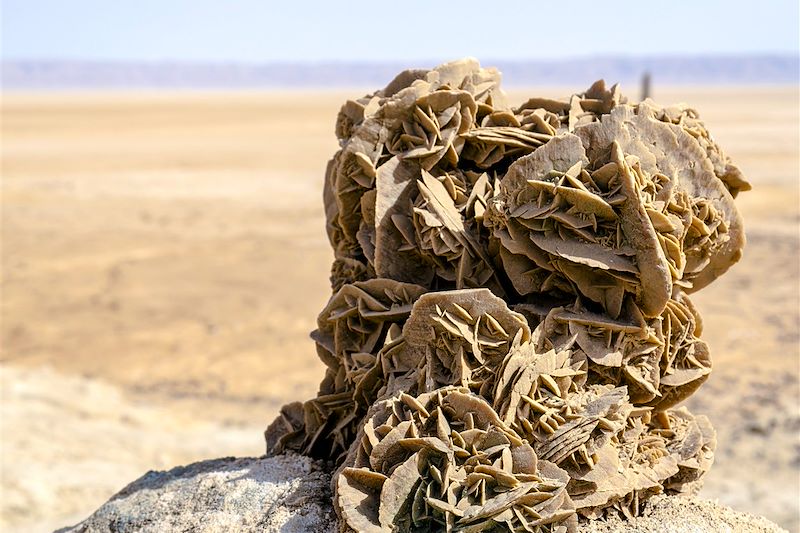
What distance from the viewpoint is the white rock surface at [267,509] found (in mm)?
3916

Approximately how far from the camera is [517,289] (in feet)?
13.1

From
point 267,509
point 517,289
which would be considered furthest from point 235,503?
point 517,289

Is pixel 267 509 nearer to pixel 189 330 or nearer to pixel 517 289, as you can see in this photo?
pixel 517 289

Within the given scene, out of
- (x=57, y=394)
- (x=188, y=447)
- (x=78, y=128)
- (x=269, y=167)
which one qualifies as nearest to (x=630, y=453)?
(x=188, y=447)

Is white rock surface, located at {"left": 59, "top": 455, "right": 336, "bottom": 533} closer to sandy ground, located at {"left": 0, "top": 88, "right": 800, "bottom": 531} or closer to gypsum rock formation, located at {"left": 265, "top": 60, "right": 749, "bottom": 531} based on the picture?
gypsum rock formation, located at {"left": 265, "top": 60, "right": 749, "bottom": 531}

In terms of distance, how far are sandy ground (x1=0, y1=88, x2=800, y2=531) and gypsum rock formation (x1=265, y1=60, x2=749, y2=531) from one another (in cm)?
324

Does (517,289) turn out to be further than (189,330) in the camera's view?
No

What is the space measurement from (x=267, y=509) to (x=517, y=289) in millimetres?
1452

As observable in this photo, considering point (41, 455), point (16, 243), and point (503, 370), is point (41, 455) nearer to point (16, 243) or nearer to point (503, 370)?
point (503, 370)

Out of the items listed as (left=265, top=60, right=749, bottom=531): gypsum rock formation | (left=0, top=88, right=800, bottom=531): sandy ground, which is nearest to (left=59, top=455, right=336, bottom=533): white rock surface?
(left=265, top=60, right=749, bottom=531): gypsum rock formation

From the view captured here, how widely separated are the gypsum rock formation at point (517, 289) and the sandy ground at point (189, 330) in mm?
3238

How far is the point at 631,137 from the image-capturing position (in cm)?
388

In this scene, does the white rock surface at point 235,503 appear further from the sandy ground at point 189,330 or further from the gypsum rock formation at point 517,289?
the sandy ground at point 189,330

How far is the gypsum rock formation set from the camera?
11.8 feet
